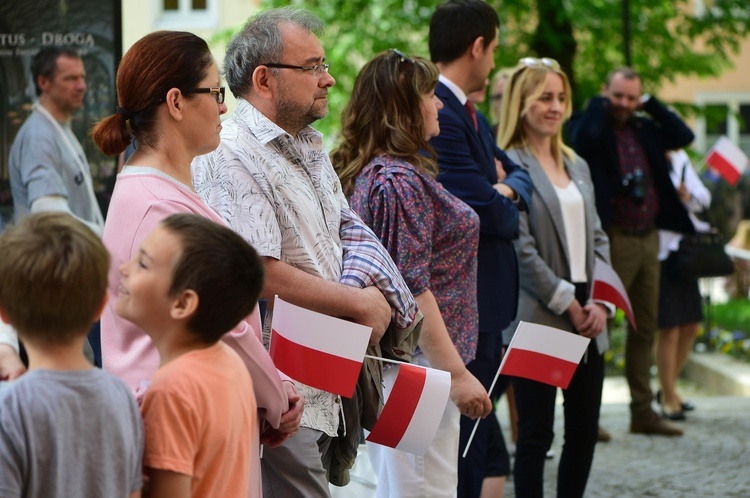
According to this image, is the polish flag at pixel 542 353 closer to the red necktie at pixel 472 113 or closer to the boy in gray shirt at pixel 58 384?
the red necktie at pixel 472 113

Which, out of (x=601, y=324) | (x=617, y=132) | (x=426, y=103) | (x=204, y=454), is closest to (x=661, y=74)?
(x=617, y=132)

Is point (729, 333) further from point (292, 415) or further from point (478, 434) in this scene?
point (292, 415)

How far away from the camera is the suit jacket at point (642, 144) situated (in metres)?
7.23

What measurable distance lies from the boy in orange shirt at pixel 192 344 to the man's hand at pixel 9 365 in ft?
1.29

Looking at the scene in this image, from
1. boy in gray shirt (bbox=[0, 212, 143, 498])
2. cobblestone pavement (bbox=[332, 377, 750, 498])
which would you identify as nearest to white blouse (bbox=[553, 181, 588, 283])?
cobblestone pavement (bbox=[332, 377, 750, 498])

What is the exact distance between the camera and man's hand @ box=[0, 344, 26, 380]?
2.59m

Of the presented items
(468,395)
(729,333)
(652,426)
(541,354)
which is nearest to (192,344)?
(468,395)

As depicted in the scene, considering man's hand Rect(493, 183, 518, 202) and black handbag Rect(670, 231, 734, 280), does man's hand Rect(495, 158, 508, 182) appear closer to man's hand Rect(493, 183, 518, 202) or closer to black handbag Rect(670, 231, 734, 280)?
man's hand Rect(493, 183, 518, 202)

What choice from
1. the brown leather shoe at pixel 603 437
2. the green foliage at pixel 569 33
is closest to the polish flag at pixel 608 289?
the brown leather shoe at pixel 603 437

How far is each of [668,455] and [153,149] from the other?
514cm

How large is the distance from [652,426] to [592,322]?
289 centimetres

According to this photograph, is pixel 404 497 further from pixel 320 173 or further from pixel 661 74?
pixel 661 74

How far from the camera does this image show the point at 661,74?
13891 millimetres

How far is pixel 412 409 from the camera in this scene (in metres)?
3.50
